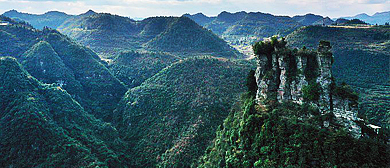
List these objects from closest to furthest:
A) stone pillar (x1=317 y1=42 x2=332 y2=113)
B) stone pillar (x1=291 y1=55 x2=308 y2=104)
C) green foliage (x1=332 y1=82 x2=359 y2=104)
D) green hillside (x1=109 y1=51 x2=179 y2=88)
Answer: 1. green foliage (x1=332 y1=82 x2=359 y2=104)
2. stone pillar (x1=317 y1=42 x2=332 y2=113)
3. stone pillar (x1=291 y1=55 x2=308 y2=104)
4. green hillside (x1=109 y1=51 x2=179 y2=88)

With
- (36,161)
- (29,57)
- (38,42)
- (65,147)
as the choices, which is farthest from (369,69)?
(38,42)

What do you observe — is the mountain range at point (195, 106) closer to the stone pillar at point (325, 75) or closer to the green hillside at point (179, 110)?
the stone pillar at point (325, 75)

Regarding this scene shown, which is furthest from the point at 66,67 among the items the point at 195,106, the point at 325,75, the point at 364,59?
the point at 364,59

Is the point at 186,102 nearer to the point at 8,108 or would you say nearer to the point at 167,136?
the point at 167,136

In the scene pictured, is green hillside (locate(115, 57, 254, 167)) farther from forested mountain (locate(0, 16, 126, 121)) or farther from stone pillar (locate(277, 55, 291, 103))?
stone pillar (locate(277, 55, 291, 103))

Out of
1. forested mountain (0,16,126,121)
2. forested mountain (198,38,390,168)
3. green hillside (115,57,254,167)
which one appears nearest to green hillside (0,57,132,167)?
green hillside (115,57,254,167)

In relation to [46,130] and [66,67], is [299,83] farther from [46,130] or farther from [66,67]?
[66,67]
